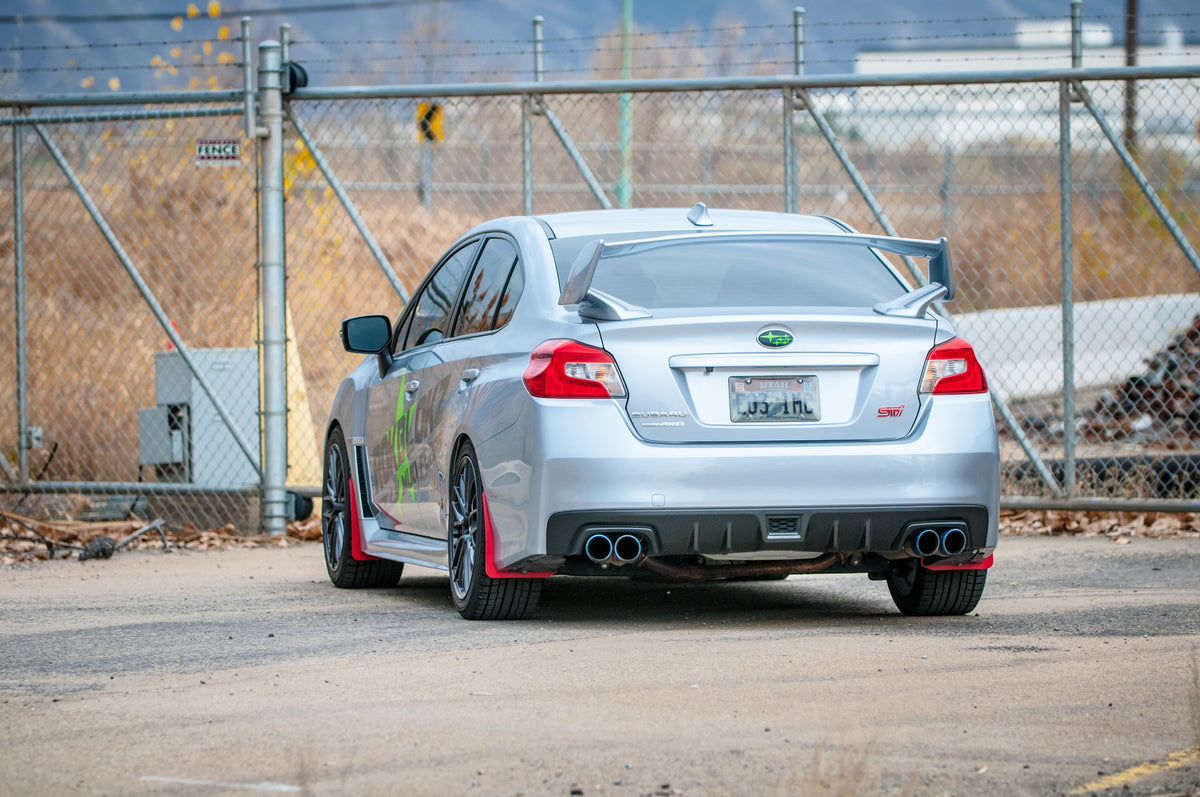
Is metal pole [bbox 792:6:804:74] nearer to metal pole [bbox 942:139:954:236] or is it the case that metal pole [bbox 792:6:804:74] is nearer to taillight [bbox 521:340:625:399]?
metal pole [bbox 942:139:954:236]

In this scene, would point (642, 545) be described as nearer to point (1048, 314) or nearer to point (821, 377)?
point (821, 377)

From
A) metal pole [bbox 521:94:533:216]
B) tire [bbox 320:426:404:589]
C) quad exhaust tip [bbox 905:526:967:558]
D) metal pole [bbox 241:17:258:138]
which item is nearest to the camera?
quad exhaust tip [bbox 905:526:967:558]

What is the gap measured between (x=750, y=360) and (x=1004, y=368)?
1053 centimetres

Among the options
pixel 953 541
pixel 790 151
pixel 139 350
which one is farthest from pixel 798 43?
pixel 139 350

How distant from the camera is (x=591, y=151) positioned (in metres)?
32.6

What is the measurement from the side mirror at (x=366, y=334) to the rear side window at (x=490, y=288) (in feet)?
2.21

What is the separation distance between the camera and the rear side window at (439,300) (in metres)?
7.64

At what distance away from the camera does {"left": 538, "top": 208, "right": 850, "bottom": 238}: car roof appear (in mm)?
6918

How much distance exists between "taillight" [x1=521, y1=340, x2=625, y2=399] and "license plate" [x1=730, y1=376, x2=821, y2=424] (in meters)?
0.43

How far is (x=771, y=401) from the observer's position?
602cm

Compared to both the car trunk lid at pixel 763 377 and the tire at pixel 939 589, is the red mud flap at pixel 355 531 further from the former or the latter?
the tire at pixel 939 589

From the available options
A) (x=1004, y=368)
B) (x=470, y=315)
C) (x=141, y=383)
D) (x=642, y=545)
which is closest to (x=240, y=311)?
(x=141, y=383)

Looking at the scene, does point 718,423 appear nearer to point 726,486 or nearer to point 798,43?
point 726,486

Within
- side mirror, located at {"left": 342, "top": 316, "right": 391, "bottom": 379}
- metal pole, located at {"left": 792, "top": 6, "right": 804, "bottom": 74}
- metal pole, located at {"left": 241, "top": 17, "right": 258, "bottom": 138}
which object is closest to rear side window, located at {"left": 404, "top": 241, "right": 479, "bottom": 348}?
side mirror, located at {"left": 342, "top": 316, "right": 391, "bottom": 379}
